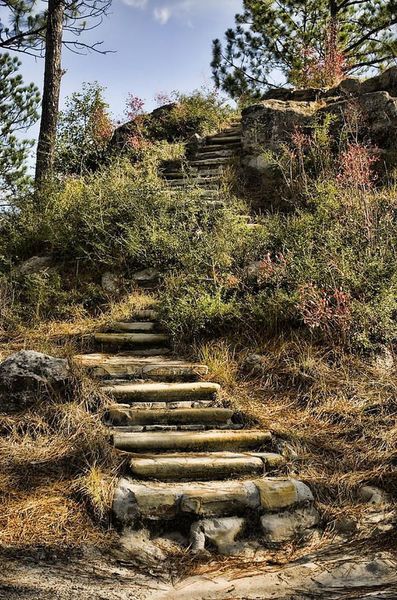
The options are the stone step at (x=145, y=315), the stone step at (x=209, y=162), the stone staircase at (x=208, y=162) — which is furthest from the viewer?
the stone step at (x=209, y=162)

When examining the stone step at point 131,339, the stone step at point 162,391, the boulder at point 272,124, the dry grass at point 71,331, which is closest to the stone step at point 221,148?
the boulder at point 272,124

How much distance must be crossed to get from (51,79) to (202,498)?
7.65m

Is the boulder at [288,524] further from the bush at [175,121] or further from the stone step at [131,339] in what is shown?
the bush at [175,121]

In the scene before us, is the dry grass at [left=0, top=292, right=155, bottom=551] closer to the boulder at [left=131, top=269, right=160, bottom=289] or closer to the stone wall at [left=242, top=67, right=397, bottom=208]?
the boulder at [left=131, top=269, right=160, bottom=289]

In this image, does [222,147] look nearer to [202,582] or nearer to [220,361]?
[220,361]

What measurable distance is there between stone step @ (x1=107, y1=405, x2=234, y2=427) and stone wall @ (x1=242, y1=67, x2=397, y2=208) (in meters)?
4.45

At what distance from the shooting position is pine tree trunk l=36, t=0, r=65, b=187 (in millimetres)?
8242

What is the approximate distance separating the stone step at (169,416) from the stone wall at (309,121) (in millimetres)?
4447

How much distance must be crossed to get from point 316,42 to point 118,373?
12.0 metres

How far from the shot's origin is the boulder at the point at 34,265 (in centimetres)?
582

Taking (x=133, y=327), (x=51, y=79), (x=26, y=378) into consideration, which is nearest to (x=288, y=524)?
(x=26, y=378)

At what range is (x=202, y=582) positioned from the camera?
225cm

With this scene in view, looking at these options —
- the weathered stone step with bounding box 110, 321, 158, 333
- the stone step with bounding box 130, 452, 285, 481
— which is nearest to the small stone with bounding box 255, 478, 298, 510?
the stone step with bounding box 130, 452, 285, 481

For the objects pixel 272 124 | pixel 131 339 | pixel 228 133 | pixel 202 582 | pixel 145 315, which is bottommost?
pixel 202 582
